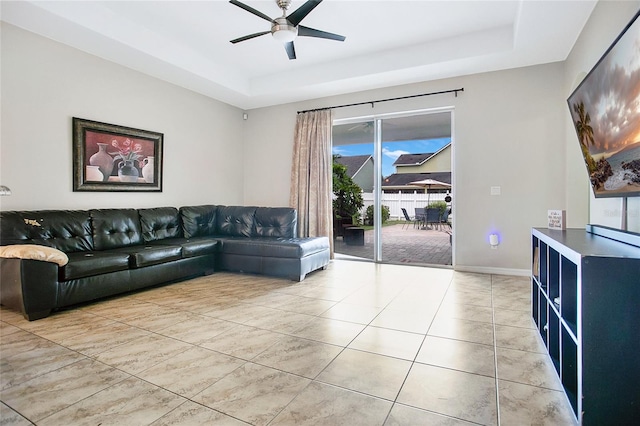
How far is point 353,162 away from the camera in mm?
5734

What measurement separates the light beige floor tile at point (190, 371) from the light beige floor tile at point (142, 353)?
7 centimetres

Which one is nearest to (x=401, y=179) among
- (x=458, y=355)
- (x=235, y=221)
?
(x=235, y=221)

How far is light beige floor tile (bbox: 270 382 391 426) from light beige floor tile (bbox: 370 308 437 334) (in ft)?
3.35

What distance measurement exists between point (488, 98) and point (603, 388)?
4104 mm

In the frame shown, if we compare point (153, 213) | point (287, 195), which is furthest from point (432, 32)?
point (153, 213)

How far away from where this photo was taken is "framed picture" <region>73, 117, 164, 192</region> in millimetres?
3887

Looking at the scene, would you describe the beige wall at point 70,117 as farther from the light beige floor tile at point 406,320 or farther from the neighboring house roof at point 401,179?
the light beige floor tile at point 406,320

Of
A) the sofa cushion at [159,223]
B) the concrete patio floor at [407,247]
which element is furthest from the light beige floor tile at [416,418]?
the sofa cushion at [159,223]

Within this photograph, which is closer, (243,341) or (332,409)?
(332,409)

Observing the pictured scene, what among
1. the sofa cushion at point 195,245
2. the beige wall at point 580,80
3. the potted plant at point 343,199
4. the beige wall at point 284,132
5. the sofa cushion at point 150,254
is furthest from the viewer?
the potted plant at point 343,199

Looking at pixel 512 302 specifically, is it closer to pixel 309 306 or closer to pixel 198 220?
pixel 309 306

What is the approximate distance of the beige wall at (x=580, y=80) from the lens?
7.57 feet

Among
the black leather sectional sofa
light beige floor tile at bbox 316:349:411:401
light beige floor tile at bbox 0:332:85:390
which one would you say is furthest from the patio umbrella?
light beige floor tile at bbox 0:332:85:390

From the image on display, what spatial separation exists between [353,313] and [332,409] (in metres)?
1.41
